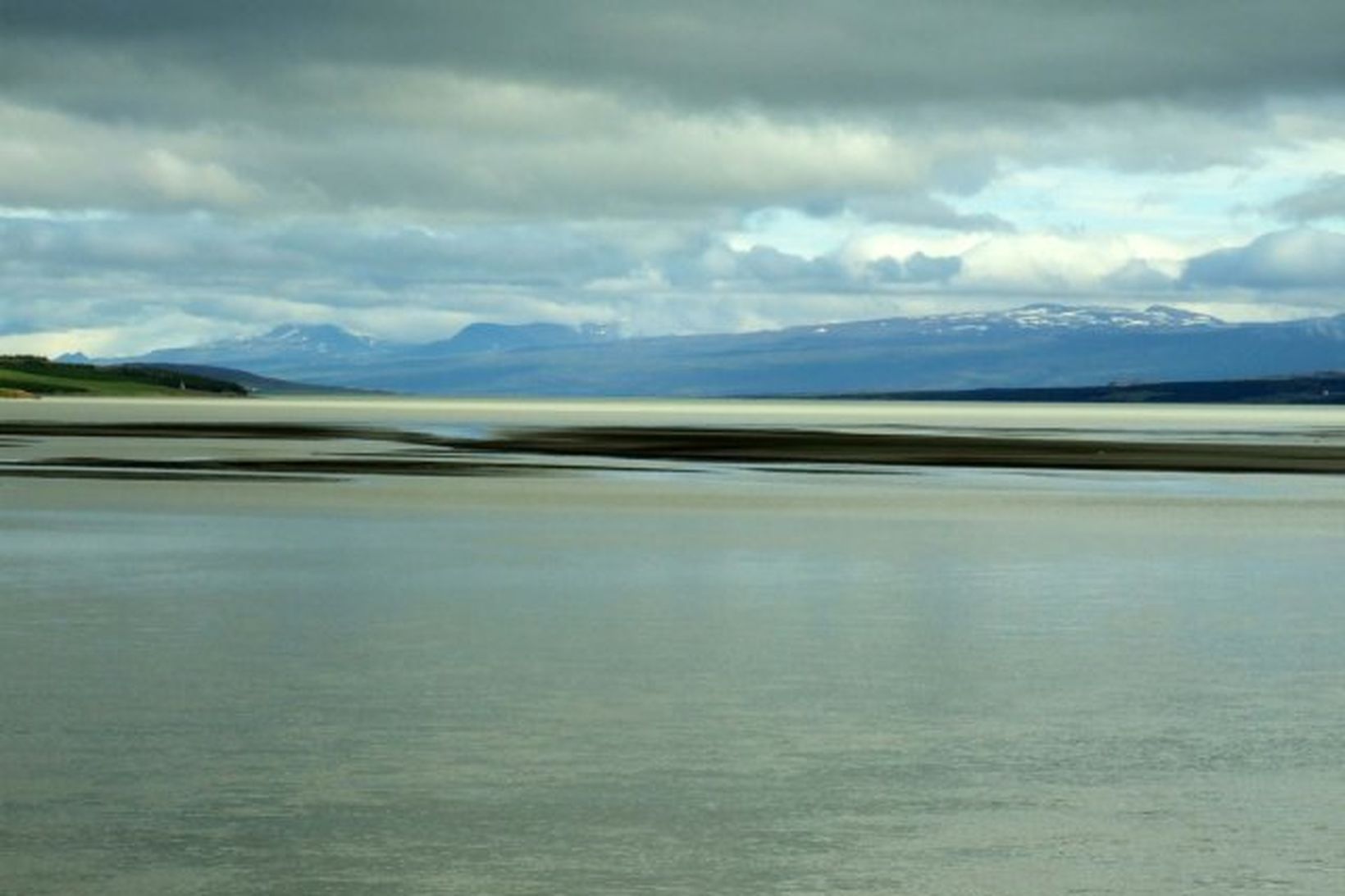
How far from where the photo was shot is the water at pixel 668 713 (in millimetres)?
16766

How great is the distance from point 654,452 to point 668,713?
254ft

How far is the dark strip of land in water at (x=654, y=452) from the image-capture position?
8019 cm

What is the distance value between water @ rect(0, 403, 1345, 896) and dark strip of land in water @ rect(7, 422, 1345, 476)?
1312 inches

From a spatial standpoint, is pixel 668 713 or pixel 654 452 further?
pixel 654 452

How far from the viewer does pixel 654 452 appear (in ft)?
330

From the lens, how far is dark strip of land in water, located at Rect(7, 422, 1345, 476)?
263 ft

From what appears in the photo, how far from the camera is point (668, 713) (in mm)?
23234

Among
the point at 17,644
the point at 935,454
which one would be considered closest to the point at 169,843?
the point at 17,644

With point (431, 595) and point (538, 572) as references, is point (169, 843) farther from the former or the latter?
point (538, 572)

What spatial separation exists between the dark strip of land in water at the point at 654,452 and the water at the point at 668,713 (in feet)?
109

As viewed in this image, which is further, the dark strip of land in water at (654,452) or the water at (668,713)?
the dark strip of land in water at (654,452)

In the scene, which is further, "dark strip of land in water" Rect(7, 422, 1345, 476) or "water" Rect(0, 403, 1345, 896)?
"dark strip of land in water" Rect(7, 422, 1345, 476)

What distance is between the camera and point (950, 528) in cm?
4922

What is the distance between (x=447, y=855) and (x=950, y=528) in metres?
33.4
